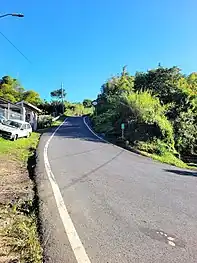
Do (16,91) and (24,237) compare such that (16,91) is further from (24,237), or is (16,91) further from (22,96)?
(24,237)

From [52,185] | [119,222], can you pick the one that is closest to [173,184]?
[52,185]

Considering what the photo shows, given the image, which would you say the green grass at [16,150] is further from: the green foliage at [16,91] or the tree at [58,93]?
the tree at [58,93]

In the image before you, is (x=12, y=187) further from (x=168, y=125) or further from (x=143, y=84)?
(x=143, y=84)

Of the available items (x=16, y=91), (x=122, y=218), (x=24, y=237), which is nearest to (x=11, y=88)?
(x=16, y=91)

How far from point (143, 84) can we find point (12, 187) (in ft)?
105

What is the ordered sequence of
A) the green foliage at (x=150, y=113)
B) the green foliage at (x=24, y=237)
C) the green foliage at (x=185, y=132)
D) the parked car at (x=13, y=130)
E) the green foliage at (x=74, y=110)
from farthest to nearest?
1. the green foliage at (x=74, y=110)
2. the green foliage at (x=185, y=132)
3. the green foliage at (x=150, y=113)
4. the parked car at (x=13, y=130)
5. the green foliage at (x=24, y=237)

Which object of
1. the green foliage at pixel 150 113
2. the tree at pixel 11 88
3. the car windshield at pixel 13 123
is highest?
the tree at pixel 11 88

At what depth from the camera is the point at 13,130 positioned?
70.0 ft

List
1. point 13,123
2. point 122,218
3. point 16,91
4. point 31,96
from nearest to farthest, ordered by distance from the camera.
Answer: point 122,218 → point 13,123 → point 31,96 → point 16,91

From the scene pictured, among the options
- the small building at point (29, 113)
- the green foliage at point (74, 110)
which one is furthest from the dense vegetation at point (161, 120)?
the green foliage at point (74, 110)

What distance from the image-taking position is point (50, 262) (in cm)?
351

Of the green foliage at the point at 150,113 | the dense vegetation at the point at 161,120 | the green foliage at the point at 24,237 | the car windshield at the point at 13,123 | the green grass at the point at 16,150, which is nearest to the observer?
the green foliage at the point at 24,237

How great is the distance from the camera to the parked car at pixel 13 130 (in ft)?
68.9

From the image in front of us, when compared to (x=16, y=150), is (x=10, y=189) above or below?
below
